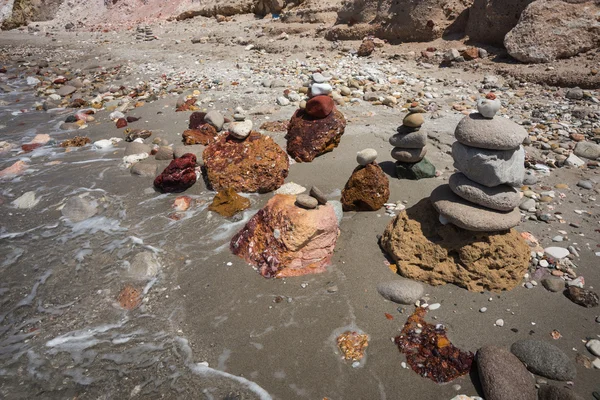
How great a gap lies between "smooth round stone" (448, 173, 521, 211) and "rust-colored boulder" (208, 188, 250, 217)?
2946mm

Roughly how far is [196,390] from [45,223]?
13.1ft

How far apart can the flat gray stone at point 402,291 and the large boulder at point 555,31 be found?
319 inches

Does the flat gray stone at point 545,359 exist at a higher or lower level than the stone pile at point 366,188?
lower

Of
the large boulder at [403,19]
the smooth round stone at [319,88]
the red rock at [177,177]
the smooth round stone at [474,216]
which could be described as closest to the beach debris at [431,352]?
the smooth round stone at [474,216]

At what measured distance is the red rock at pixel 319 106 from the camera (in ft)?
20.7

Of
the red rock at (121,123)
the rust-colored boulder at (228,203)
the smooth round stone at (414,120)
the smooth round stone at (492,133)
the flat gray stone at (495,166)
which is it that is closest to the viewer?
the smooth round stone at (492,133)

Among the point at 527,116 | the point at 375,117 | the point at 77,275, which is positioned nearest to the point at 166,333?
the point at 77,275

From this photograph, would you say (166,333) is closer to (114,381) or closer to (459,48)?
(114,381)

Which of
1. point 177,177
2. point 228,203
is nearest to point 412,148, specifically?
point 228,203

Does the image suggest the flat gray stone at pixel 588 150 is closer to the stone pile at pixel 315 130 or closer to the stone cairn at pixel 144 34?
the stone pile at pixel 315 130

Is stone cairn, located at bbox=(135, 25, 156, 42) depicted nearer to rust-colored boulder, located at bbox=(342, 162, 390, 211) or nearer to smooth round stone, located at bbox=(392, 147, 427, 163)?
smooth round stone, located at bbox=(392, 147, 427, 163)

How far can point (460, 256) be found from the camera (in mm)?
3859

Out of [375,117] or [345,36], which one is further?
[345,36]

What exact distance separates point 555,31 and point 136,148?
387 inches
